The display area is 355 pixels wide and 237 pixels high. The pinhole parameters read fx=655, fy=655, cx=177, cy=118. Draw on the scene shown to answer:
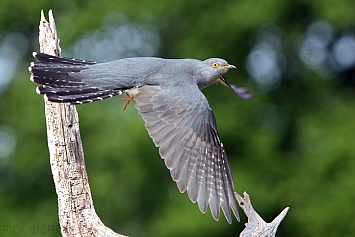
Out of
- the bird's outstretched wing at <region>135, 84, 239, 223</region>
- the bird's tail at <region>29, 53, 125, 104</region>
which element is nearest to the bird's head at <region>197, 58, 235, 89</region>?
the bird's outstretched wing at <region>135, 84, 239, 223</region>

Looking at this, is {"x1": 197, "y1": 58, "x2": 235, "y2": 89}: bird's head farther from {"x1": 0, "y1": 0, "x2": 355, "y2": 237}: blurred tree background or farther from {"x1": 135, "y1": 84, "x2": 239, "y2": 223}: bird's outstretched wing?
{"x1": 0, "y1": 0, "x2": 355, "y2": 237}: blurred tree background

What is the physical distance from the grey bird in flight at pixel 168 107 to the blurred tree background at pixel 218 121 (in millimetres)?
4094

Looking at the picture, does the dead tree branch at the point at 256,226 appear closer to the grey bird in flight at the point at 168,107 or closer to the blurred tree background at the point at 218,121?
the grey bird in flight at the point at 168,107

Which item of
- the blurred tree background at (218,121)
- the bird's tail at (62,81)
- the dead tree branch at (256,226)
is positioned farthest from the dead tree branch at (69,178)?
the blurred tree background at (218,121)

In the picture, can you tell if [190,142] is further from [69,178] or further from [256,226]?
[69,178]

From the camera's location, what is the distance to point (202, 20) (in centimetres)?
1035

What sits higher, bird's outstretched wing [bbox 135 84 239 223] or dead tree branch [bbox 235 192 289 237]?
bird's outstretched wing [bbox 135 84 239 223]

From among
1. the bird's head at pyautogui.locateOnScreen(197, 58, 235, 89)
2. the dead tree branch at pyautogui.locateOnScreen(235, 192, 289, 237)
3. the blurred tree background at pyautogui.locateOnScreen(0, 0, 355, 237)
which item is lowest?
the dead tree branch at pyautogui.locateOnScreen(235, 192, 289, 237)

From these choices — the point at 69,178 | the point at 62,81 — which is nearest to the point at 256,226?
the point at 69,178

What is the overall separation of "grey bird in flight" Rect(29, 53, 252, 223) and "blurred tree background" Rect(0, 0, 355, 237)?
4094 mm

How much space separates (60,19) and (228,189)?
658 centimetres

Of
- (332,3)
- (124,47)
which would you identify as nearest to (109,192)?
(124,47)

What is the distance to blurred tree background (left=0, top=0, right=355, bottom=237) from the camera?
10023 mm

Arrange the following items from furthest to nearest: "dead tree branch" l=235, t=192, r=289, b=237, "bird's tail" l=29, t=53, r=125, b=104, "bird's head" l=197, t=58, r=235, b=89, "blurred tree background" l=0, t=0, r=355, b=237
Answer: "blurred tree background" l=0, t=0, r=355, b=237, "bird's head" l=197, t=58, r=235, b=89, "bird's tail" l=29, t=53, r=125, b=104, "dead tree branch" l=235, t=192, r=289, b=237
